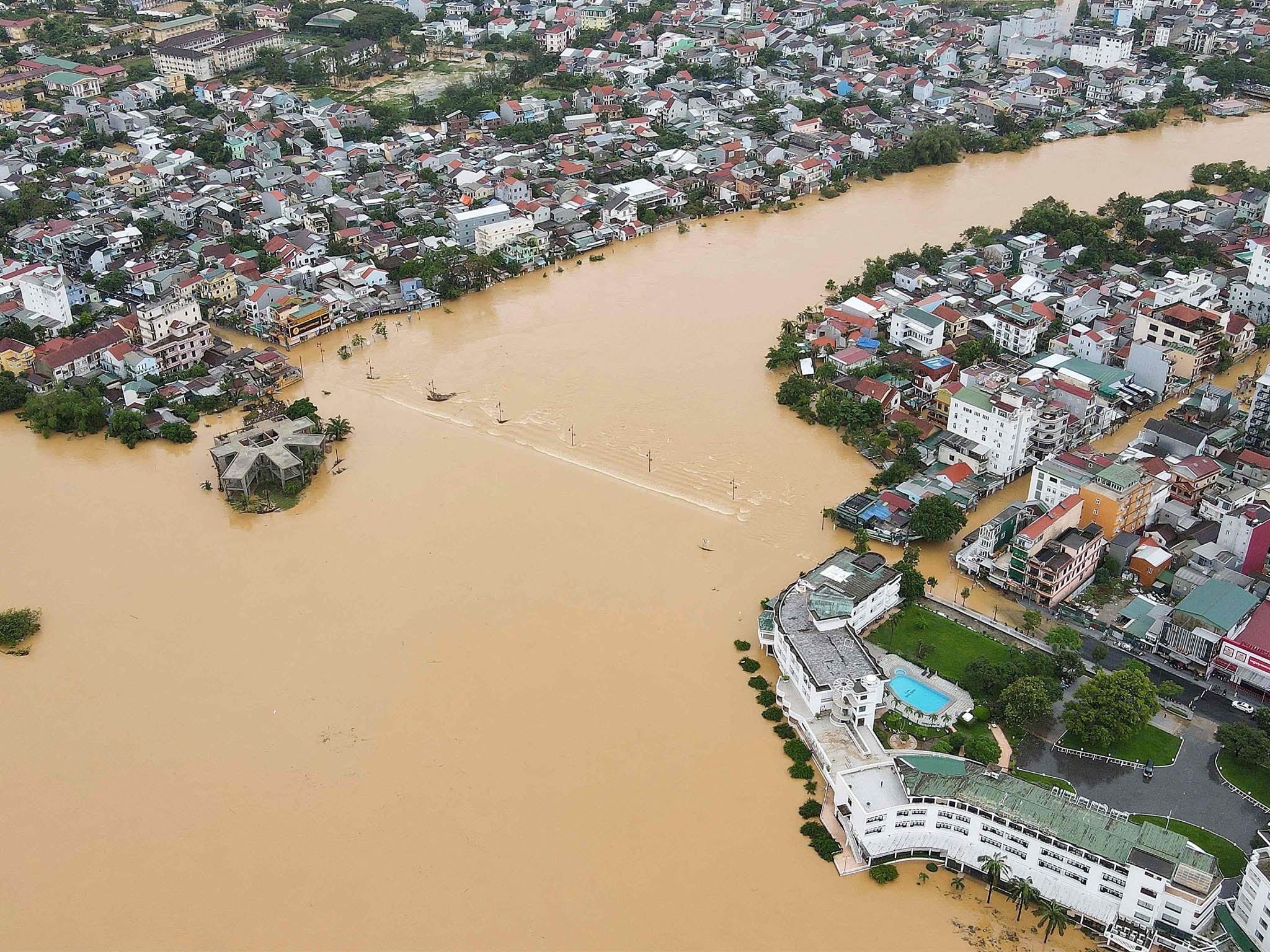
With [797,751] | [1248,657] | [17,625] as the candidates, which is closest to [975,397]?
[1248,657]

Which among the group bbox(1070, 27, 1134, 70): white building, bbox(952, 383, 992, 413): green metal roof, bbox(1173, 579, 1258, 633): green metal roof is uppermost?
bbox(1070, 27, 1134, 70): white building

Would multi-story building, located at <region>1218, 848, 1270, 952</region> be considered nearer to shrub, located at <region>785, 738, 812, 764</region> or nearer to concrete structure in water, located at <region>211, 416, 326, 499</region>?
shrub, located at <region>785, 738, 812, 764</region>

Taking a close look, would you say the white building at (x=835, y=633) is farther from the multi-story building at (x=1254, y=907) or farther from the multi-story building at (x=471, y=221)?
the multi-story building at (x=471, y=221)

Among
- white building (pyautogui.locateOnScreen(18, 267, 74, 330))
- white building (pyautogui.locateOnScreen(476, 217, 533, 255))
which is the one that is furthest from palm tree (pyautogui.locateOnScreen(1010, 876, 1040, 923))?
white building (pyautogui.locateOnScreen(18, 267, 74, 330))

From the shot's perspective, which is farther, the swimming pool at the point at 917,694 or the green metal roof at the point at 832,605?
the green metal roof at the point at 832,605

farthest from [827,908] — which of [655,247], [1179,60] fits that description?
[1179,60]

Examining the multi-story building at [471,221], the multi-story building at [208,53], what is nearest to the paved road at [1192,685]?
the multi-story building at [471,221]

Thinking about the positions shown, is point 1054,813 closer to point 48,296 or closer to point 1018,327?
point 1018,327
